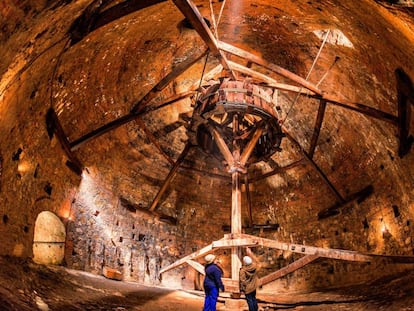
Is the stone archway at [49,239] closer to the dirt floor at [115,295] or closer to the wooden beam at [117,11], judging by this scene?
the dirt floor at [115,295]

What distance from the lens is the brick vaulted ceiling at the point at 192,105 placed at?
635 cm

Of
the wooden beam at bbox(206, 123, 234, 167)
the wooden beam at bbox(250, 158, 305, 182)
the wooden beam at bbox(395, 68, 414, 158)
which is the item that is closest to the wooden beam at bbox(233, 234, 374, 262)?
the wooden beam at bbox(206, 123, 234, 167)

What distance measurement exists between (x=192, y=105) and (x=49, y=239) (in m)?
4.35

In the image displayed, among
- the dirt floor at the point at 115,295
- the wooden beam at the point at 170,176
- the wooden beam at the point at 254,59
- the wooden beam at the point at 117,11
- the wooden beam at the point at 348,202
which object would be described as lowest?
the dirt floor at the point at 115,295

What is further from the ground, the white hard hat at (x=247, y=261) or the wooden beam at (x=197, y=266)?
the white hard hat at (x=247, y=261)

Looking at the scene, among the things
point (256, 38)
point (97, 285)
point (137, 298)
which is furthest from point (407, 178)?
point (97, 285)

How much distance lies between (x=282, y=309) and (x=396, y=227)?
3571 mm

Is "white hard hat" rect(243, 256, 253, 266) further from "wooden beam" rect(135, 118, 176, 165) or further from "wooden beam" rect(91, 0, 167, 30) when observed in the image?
"wooden beam" rect(91, 0, 167, 30)

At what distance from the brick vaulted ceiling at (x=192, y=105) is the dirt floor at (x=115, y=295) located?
3.27 feet

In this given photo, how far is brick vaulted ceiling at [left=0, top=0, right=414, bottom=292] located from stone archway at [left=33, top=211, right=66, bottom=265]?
0.48 meters

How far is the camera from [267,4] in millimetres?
7348

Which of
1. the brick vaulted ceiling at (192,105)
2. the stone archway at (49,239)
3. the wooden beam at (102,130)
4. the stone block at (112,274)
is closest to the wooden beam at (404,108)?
the brick vaulted ceiling at (192,105)

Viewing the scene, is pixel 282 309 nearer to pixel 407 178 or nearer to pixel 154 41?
pixel 407 178

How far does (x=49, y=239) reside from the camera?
27.4 ft
